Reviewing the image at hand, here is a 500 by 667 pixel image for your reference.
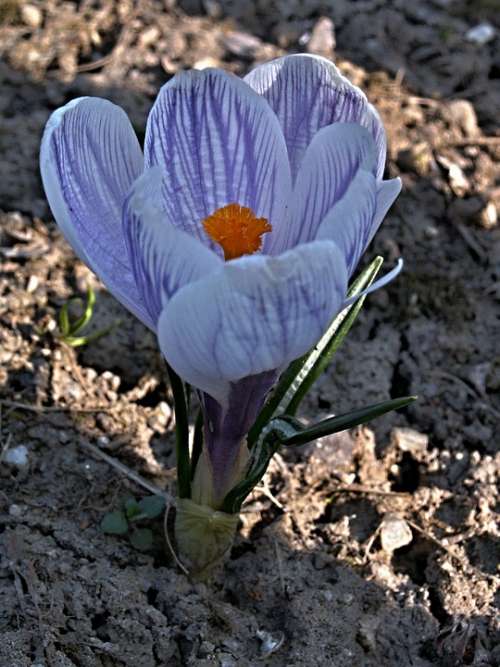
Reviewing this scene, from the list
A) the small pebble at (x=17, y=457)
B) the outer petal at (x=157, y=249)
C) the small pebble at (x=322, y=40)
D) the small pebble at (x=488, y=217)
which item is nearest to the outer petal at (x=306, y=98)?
the outer petal at (x=157, y=249)

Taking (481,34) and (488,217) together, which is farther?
(481,34)

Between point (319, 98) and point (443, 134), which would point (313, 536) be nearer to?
point (319, 98)

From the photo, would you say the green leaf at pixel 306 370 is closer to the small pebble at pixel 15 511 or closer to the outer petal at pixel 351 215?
the outer petal at pixel 351 215

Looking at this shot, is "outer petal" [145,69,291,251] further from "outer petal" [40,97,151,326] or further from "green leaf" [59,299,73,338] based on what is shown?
"green leaf" [59,299,73,338]

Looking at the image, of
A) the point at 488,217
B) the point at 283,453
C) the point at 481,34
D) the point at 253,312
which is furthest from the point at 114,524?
the point at 481,34

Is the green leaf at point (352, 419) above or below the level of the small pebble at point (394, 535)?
above

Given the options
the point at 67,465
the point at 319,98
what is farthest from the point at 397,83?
the point at 67,465

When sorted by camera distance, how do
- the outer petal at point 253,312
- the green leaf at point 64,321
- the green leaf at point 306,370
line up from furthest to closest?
the green leaf at point 64,321 → the green leaf at point 306,370 → the outer petal at point 253,312

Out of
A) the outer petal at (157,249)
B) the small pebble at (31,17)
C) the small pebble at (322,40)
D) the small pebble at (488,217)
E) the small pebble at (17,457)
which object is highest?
the outer petal at (157,249)

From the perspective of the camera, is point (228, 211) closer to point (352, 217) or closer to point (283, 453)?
point (352, 217)
